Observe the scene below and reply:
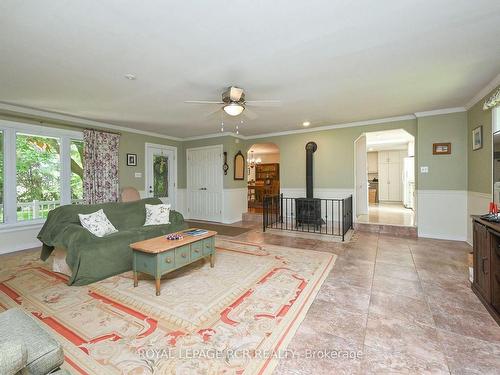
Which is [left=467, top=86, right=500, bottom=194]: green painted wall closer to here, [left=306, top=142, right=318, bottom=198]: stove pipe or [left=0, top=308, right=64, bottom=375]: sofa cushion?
[left=306, top=142, right=318, bottom=198]: stove pipe

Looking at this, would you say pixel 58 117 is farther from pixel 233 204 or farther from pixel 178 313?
pixel 178 313

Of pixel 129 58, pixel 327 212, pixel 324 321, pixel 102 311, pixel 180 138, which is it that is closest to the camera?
pixel 324 321

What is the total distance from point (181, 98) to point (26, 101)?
2.59 m

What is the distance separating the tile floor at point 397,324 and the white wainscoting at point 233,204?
147 inches

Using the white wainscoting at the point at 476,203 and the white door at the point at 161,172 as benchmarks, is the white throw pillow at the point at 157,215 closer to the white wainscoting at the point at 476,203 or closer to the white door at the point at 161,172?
the white door at the point at 161,172

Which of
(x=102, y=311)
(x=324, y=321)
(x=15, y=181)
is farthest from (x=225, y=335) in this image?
(x=15, y=181)

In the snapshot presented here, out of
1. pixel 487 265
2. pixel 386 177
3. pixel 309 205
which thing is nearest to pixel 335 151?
pixel 309 205

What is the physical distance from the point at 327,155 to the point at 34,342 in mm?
5898

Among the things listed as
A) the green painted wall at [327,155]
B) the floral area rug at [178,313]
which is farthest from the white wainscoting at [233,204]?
the floral area rug at [178,313]

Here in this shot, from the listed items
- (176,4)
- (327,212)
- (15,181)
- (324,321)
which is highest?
(176,4)

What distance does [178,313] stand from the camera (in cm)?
208

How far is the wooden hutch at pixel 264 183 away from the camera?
9505 mm

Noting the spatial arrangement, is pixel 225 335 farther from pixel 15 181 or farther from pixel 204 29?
pixel 15 181

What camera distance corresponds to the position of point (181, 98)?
371 cm
